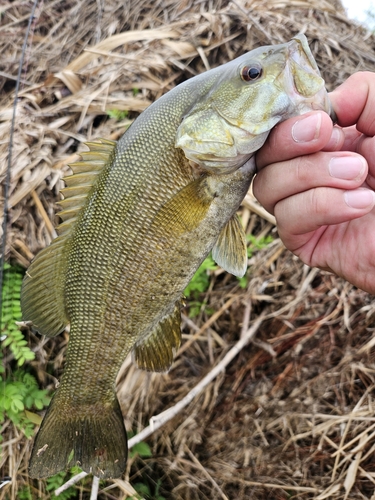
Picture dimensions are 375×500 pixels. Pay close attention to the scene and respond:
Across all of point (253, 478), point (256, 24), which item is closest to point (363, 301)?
point (253, 478)

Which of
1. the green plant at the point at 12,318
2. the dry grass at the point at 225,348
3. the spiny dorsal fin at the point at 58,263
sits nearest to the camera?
the spiny dorsal fin at the point at 58,263

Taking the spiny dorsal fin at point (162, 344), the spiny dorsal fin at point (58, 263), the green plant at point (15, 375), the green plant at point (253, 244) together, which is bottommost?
the green plant at point (253, 244)

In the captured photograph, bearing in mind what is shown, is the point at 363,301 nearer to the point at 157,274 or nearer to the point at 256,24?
the point at 157,274

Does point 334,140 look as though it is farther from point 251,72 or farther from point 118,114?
point 118,114

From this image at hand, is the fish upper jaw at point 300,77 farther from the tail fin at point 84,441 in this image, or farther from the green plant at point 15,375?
the green plant at point 15,375

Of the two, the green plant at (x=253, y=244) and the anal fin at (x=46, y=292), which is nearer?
the anal fin at (x=46, y=292)

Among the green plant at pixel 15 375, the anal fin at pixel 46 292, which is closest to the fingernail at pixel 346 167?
the anal fin at pixel 46 292

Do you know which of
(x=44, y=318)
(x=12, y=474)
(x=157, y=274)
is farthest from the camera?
(x=12, y=474)

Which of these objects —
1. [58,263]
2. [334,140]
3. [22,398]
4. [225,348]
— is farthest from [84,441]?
[334,140]
